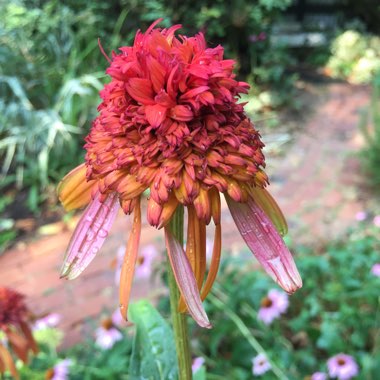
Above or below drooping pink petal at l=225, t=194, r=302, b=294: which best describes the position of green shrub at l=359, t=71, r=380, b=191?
below

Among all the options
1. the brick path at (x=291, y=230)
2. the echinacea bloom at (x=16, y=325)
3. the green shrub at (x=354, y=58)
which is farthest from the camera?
the green shrub at (x=354, y=58)

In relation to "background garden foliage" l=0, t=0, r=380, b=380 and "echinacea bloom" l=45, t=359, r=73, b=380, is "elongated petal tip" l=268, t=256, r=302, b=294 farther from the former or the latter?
"echinacea bloom" l=45, t=359, r=73, b=380

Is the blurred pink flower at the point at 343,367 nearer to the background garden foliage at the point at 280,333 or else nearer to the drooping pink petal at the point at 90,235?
the background garden foliage at the point at 280,333

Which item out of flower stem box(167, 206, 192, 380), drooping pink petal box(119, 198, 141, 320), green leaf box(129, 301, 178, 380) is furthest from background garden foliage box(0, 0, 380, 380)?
drooping pink petal box(119, 198, 141, 320)

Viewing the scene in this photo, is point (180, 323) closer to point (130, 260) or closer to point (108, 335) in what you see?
point (130, 260)

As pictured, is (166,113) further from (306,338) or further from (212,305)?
(306,338)

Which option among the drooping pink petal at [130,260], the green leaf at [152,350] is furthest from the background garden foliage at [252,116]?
the drooping pink petal at [130,260]
